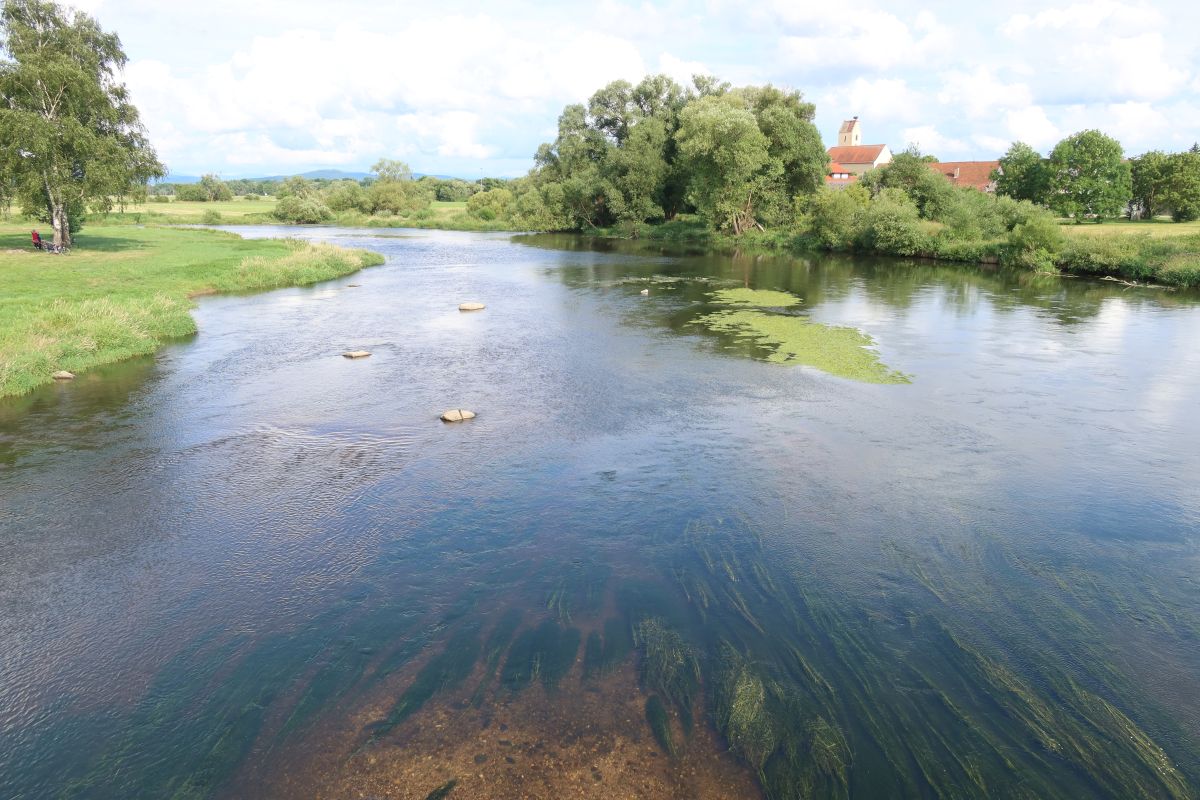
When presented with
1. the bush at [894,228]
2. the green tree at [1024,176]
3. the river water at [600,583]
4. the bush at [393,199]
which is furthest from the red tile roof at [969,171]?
the river water at [600,583]

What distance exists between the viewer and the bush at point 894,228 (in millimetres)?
57656

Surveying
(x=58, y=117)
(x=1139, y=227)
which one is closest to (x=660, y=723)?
(x=58, y=117)

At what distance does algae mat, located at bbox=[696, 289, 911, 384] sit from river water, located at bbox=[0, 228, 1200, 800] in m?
1.14

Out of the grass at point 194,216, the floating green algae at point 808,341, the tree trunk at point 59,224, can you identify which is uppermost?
the grass at point 194,216

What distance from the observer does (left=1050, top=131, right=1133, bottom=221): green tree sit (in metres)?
68.6

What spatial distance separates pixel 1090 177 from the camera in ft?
229

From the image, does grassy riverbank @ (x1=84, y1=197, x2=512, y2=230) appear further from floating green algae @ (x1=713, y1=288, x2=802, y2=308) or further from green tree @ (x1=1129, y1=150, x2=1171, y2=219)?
green tree @ (x1=1129, y1=150, x2=1171, y2=219)

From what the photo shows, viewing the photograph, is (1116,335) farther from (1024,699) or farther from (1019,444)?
(1024,699)

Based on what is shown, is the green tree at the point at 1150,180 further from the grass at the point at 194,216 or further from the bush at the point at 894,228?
the grass at the point at 194,216

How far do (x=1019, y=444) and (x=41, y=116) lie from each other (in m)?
49.4

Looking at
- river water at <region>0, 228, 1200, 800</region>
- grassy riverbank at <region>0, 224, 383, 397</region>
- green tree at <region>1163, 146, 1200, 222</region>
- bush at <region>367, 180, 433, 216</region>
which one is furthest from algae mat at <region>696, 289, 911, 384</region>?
bush at <region>367, 180, 433, 216</region>

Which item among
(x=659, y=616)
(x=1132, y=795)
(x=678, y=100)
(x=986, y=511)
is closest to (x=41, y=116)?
(x=659, y=616)

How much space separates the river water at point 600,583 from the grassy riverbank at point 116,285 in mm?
1769

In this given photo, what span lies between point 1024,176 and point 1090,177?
6.85 m
